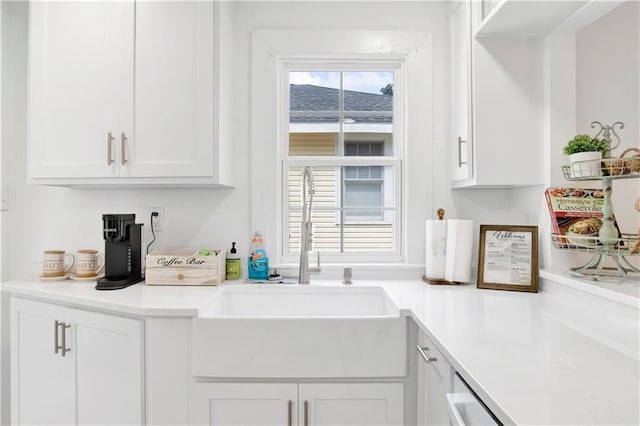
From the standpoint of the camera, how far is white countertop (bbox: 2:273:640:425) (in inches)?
26.6

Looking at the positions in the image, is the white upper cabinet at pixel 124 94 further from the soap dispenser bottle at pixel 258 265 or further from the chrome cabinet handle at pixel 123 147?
the soap dispenser bottle at pixel 258 265

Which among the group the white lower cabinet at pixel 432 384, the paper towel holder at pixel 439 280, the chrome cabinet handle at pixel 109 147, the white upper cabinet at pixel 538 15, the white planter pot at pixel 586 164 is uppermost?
the white upper cabinet at pixel 538 15

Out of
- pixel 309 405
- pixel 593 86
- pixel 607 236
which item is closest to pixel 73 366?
pixel 309 405

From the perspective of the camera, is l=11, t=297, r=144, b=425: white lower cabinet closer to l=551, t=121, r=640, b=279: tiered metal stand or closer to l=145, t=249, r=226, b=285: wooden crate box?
l=145, t=249, r=226, b=285: wooden crate box

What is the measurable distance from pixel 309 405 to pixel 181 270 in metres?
0.87

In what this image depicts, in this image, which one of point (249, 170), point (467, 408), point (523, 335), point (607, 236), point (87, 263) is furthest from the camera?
point (249, 170)

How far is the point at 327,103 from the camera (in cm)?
211

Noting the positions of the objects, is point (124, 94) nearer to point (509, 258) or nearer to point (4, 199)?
point (4, 199)

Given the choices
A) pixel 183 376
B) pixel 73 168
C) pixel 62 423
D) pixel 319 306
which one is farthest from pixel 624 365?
pixel 73 168

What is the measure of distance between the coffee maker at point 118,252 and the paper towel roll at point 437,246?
1475 mm

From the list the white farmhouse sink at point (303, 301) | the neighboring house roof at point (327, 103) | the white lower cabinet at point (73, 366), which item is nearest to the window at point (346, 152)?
the neighboring house roof at point (327, 103)

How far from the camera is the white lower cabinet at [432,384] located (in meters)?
1.05

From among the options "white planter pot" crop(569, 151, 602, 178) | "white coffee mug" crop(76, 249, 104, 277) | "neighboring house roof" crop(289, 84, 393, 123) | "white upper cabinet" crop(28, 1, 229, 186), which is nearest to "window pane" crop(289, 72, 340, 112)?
"neighboring house roof" crop(289, 84, 393, 123)

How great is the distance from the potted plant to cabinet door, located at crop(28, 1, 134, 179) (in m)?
1.90
